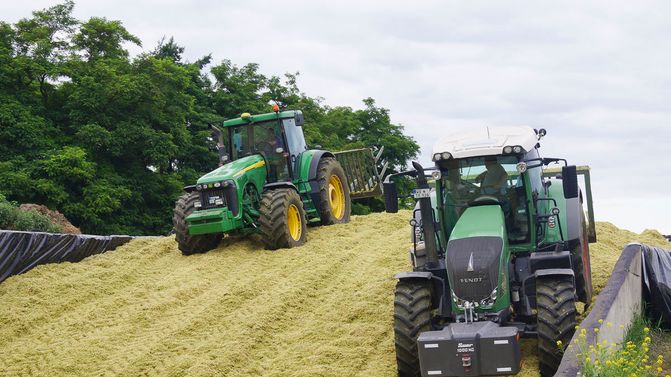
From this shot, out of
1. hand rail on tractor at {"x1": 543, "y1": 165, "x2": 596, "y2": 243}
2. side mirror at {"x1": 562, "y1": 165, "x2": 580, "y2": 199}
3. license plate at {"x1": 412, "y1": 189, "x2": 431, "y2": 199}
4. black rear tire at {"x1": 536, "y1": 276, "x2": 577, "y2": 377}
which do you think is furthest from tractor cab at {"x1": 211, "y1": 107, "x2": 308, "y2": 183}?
black rear tire at {"x1": 536, "y1": 276, "x2": 577, "y2": 377}

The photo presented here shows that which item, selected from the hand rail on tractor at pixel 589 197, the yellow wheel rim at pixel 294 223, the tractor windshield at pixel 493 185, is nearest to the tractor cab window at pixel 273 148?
the yellow wheel rim at pixel 294 223

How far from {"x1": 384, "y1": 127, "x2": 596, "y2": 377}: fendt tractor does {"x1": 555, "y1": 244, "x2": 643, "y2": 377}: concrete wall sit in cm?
31

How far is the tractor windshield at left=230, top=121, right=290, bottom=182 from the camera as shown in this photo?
16.4 metres

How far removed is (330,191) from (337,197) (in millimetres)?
682

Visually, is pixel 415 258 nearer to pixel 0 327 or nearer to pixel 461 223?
pixel 461 223

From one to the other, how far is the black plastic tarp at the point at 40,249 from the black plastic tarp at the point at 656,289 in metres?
8.95

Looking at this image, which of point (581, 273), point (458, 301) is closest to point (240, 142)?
point (581, 273)

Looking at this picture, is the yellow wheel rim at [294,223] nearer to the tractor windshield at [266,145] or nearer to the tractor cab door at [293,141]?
the tractor windshield at [266,145]

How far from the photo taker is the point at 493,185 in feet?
30.8

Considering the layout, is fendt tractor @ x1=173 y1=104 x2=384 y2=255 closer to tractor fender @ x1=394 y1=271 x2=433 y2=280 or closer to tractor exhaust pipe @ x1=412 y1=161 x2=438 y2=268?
tractor exhaust pipe @ x1=412 y1=161 x2=438 y2=268

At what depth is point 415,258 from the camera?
9977 millimetres

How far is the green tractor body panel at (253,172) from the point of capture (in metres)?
14.8

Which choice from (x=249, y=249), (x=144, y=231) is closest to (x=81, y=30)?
(x=144, y=231)

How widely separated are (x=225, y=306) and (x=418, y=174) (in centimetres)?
382
